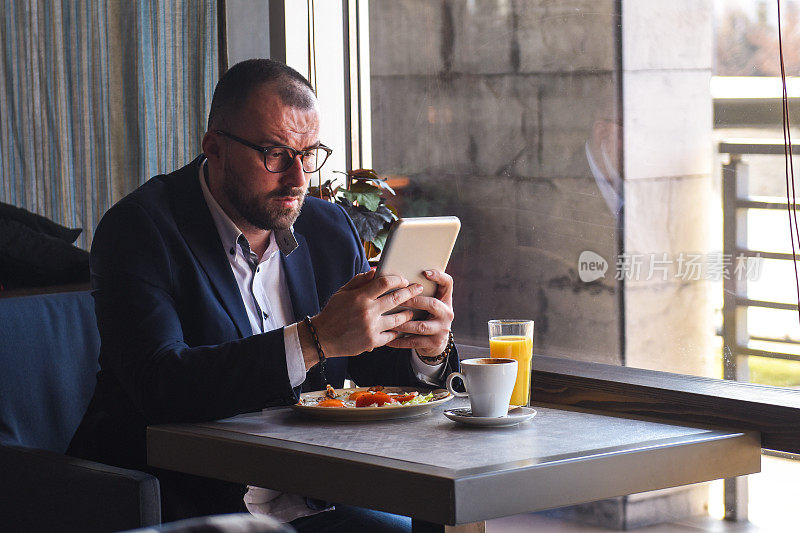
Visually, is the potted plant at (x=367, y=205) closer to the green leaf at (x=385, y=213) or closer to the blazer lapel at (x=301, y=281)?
the green leaf at (x=385, y=213)

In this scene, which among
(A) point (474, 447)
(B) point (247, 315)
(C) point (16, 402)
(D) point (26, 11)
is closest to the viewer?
(A) point (474, 447)

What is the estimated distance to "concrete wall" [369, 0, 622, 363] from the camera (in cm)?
281

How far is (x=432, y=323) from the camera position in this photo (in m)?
1.79

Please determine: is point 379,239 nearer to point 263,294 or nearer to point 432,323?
point 263,294

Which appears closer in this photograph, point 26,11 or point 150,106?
point 150,106

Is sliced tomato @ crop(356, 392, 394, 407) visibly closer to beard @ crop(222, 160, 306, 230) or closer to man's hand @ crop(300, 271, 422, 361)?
man's hand @ crop(300, 271, 422, 361)

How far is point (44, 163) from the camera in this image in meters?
3.95

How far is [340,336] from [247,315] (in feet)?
1.00

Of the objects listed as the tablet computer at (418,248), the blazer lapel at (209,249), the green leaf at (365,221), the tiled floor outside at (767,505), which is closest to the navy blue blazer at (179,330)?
the blazer lapel at (209,249)

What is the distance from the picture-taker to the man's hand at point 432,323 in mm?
1740

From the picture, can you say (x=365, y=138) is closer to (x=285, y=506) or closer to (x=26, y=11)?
(x=26, y=11)

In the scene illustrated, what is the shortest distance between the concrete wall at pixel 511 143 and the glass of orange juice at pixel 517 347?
43.0 inches

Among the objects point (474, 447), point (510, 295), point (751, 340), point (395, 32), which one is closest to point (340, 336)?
point (474, 447)

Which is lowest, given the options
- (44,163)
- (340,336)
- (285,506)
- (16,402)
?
(285,506)
